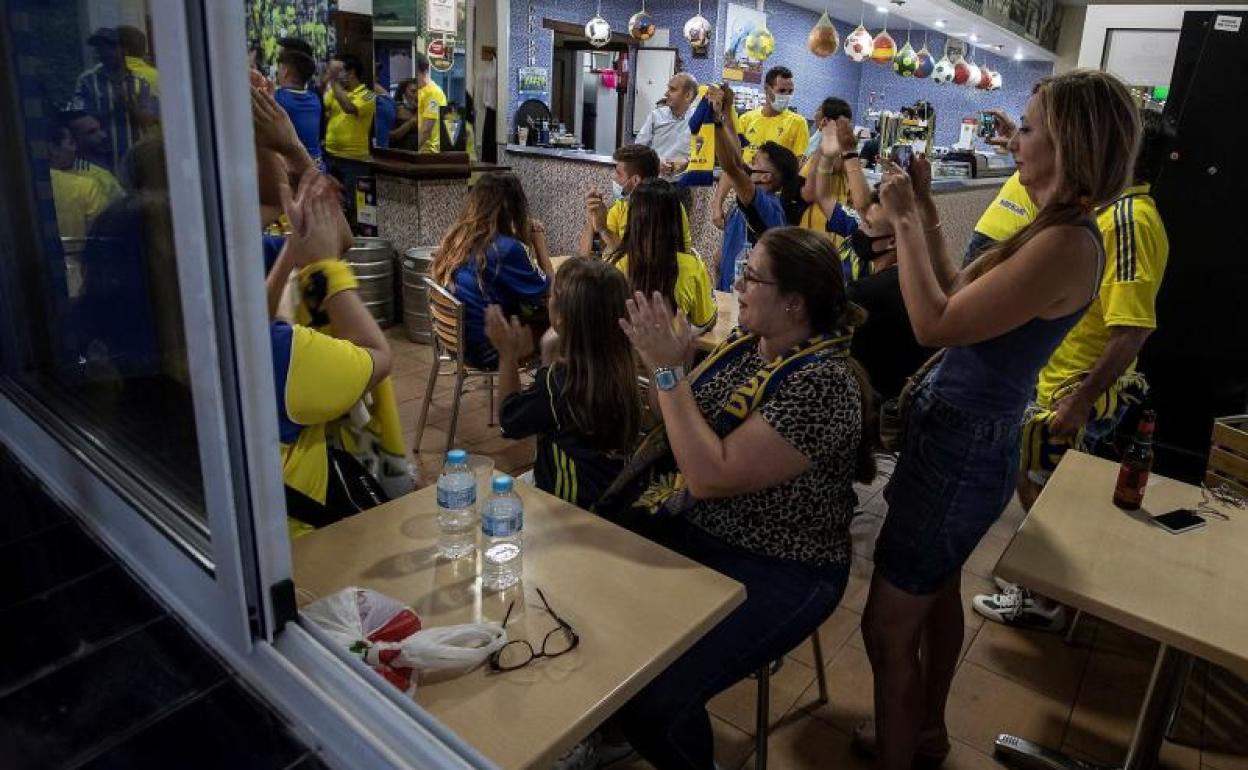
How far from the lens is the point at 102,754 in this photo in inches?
26.7

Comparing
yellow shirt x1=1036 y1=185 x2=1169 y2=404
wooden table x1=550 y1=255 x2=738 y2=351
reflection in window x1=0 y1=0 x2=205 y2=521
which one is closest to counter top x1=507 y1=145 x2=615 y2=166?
wooden table x1=550 y1=255 x2=738 y2=351

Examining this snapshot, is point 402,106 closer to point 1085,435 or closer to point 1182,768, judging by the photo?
point 1085,435

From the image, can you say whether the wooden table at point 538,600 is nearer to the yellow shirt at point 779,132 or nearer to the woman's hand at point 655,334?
the woman's hand at point 655,334

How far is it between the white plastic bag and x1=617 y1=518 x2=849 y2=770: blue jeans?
462 millimetres

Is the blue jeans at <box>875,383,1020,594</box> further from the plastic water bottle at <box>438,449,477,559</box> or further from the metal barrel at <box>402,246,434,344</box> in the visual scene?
the metal barrel at <box>402,246,434,344</box>

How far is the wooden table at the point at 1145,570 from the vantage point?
4.62 feet

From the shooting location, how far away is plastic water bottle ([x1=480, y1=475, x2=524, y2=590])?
1.41 meters

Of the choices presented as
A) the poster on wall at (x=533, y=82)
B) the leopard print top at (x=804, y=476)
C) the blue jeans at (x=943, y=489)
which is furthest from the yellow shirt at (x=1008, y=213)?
the poster on wall at (x=533, y=82)

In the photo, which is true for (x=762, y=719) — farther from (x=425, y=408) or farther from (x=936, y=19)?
(x=936, y=19)

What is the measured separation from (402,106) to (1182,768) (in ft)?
17.2

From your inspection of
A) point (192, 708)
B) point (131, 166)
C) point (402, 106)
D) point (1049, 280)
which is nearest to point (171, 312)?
point (131, 166)

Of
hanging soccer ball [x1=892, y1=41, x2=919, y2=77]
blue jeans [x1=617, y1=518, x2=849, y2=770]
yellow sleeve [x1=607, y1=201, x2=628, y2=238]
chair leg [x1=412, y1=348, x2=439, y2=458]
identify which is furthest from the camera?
hanging soccer ball [x1=892, y1=41, x2=919, y2=77]

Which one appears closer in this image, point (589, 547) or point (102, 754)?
point (102, 754)

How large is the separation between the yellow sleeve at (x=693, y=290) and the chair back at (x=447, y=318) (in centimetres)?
94
